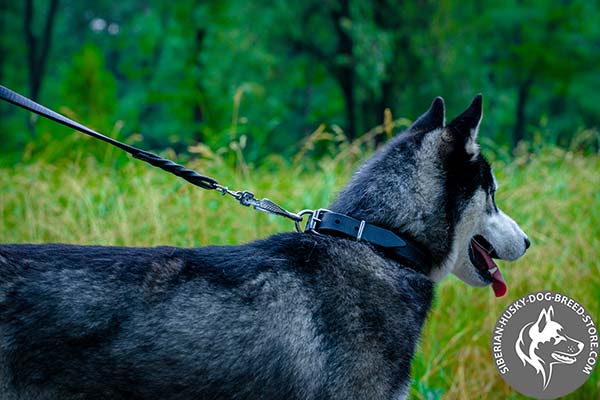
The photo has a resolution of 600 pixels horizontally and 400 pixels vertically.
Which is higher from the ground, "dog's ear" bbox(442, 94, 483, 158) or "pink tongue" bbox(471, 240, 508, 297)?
"dog's ear" bbox(442, 94, 483, 158)

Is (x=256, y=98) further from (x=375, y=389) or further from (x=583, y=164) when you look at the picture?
(x=375, y=389)

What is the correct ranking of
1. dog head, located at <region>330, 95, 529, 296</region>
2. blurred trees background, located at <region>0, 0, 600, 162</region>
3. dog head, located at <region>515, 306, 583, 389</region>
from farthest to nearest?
blurred trees background, located at <region>0, 0, 600, 162</region> < dog head, located at <region>515, 306, 583, 389</region> < dog head, located at <region>330, 95, 529, 296</region>

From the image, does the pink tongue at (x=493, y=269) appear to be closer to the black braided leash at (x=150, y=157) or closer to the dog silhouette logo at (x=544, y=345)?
the dog silhouette logo at (x=544, y=345)

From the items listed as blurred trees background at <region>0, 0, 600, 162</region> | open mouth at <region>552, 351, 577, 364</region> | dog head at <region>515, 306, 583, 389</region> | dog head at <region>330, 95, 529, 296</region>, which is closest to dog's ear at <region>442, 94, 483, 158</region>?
dog head at <region>330, 95, 529, 296</region>

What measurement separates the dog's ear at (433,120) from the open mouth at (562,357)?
5.05 ft

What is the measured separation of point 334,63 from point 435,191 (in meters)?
20.1

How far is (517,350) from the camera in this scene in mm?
3680

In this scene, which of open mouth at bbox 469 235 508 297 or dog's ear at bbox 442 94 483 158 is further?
open mouth at bbox 469 235 508 297

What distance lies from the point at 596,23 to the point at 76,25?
77.0 feet

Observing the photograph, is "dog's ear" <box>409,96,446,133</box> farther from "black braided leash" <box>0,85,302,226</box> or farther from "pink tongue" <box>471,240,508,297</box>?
"black braided leash" <box>0,85,302,226</box>

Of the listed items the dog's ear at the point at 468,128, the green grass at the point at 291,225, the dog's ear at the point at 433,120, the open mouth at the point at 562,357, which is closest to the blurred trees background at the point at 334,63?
the green grass at the point at 291,225

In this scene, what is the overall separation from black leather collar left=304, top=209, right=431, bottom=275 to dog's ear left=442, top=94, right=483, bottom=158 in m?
0.50

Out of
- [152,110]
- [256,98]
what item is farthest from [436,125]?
[152,110]

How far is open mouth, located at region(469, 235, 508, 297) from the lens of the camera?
3.17 meters
